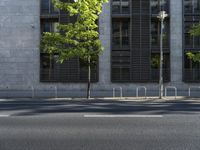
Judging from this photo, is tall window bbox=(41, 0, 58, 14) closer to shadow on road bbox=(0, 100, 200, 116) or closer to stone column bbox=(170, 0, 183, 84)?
stone column bbox=(170, 0, 183, 84)

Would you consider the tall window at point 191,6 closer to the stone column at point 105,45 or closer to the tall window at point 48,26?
the stone column at point 105,45

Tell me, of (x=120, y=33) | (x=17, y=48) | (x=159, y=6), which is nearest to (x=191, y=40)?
(x=159, y=6)

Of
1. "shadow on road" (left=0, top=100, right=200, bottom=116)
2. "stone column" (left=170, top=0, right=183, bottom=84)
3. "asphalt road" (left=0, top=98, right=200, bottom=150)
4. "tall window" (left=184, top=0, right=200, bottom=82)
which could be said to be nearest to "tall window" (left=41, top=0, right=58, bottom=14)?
"stone column" (left=170, top=0, right=183, bottom=84)

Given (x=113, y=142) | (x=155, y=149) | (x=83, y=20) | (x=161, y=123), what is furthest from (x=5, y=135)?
(x=83, y=20)

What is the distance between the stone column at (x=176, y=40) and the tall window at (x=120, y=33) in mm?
4278

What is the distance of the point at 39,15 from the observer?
33.4 metres

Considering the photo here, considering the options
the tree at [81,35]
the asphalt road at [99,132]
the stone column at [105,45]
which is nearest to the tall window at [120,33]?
the stone column at [105,45]

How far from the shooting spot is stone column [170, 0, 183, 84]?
3306cm

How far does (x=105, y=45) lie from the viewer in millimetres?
33000

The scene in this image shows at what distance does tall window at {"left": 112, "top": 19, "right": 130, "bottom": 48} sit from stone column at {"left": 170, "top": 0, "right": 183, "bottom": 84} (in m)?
4.28

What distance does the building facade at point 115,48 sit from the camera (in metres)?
33.0

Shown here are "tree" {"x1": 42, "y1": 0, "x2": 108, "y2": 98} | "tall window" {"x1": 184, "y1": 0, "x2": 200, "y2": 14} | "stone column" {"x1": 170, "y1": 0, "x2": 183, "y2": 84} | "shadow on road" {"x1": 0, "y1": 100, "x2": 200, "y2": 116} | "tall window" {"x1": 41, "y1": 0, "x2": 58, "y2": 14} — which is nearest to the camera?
"shadow on road" {"x1": 0, "y1": 100, "x2": 200, "y2": 116}

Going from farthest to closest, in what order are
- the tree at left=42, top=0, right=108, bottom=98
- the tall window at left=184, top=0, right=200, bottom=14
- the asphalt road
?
the tall window at left=184, top=0, right=200, bottom=14 → the tree at left=42, top=0, right=108, bottom=98 → the asphalt road

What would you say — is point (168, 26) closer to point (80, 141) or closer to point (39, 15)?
point (39, 15)
